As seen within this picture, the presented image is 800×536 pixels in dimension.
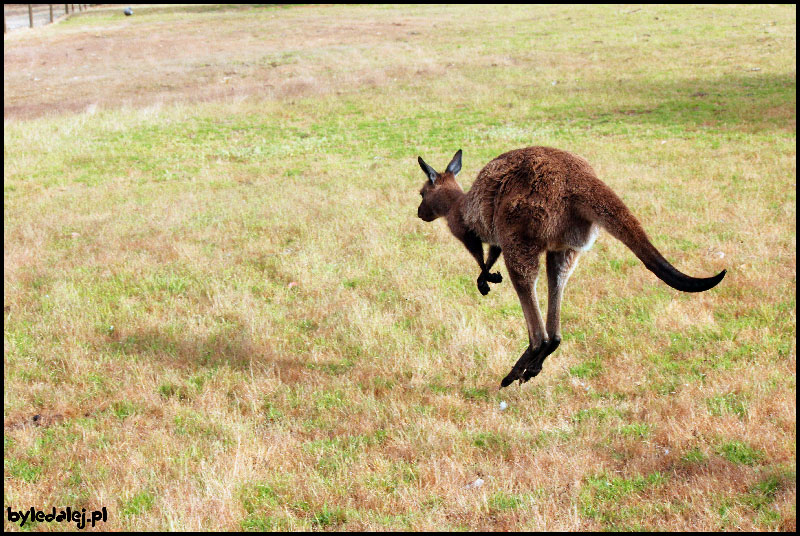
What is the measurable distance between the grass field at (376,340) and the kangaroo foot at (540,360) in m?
0.52

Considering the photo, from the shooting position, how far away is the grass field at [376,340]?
217 inches

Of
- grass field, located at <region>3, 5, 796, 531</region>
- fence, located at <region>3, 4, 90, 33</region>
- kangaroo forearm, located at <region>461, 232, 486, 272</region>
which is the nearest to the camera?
grass field, located at <region>3, 5, 796, 531</region>

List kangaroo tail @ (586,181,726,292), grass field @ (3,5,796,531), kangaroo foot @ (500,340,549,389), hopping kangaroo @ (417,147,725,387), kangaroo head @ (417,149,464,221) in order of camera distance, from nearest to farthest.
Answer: kangaroo tail @ (586,181,726,292), hopping kangaroo @ (417,147,725,387), grass field @ (3,5,796,531), kangaroo foot @ (500,340,549,389), kangaroo head @ (417,149,464,221)

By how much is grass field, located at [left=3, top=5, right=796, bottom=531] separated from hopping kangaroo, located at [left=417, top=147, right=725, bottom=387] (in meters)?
1.12

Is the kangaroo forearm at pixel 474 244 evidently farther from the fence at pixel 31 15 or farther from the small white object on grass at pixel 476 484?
the fence at pixel 31 15

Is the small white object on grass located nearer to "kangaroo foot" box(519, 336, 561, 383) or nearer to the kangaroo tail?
"kangaroo foot" box(519, 336, 561, 383)

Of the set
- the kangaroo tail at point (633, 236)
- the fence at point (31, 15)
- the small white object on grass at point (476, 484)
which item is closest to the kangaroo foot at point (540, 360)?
the small white object on grass at point (476, 484)

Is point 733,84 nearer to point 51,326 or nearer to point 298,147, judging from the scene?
point 298,147

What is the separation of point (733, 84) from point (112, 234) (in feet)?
73.3

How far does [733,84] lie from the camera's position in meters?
25.9

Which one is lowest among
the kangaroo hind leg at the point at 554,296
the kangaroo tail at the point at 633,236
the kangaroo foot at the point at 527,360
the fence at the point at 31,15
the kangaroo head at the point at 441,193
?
the kangaroo foot at the point at 527,360

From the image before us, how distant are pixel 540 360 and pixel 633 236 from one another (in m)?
1.70

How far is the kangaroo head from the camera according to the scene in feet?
23.6

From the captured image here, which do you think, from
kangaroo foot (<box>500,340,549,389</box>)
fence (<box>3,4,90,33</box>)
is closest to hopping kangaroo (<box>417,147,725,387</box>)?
kangaroo foot (<box>500,340,549,389</box>)
